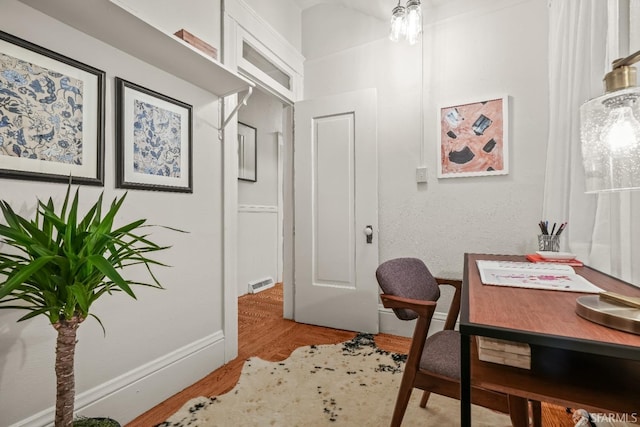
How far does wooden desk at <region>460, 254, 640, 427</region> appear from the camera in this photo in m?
0.59

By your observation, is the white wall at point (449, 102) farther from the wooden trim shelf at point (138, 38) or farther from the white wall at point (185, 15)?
the wooden trim shelf at point (138, 38)

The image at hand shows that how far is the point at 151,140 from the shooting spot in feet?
5.36

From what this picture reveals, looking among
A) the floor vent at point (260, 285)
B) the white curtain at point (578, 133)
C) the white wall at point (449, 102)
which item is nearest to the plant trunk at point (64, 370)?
the white curtain at point (578, 133)

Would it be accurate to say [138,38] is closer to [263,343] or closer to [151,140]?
[151,140]

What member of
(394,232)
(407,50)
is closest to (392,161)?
(394,232)

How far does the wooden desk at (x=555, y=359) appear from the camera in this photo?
0.59m

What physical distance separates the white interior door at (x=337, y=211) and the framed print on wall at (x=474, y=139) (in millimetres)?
569

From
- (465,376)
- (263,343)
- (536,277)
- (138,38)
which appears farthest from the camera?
(263,343)

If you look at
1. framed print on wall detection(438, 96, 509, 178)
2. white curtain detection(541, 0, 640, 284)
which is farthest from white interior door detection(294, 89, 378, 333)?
white curtain detection(541, 0, 640, 284)

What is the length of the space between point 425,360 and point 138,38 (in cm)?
189

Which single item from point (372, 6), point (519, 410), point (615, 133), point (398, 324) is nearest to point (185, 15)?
point (372, 6)

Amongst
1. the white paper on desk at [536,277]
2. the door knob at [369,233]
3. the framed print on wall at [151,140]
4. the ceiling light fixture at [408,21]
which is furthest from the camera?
the door knob at [369,233]

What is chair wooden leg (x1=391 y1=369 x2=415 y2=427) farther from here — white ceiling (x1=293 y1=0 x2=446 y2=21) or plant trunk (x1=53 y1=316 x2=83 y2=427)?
white ceiling (x1=293 y1=0 x2=446 y2=21)

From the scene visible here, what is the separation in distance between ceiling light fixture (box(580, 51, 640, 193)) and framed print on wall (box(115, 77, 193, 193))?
1.83m
